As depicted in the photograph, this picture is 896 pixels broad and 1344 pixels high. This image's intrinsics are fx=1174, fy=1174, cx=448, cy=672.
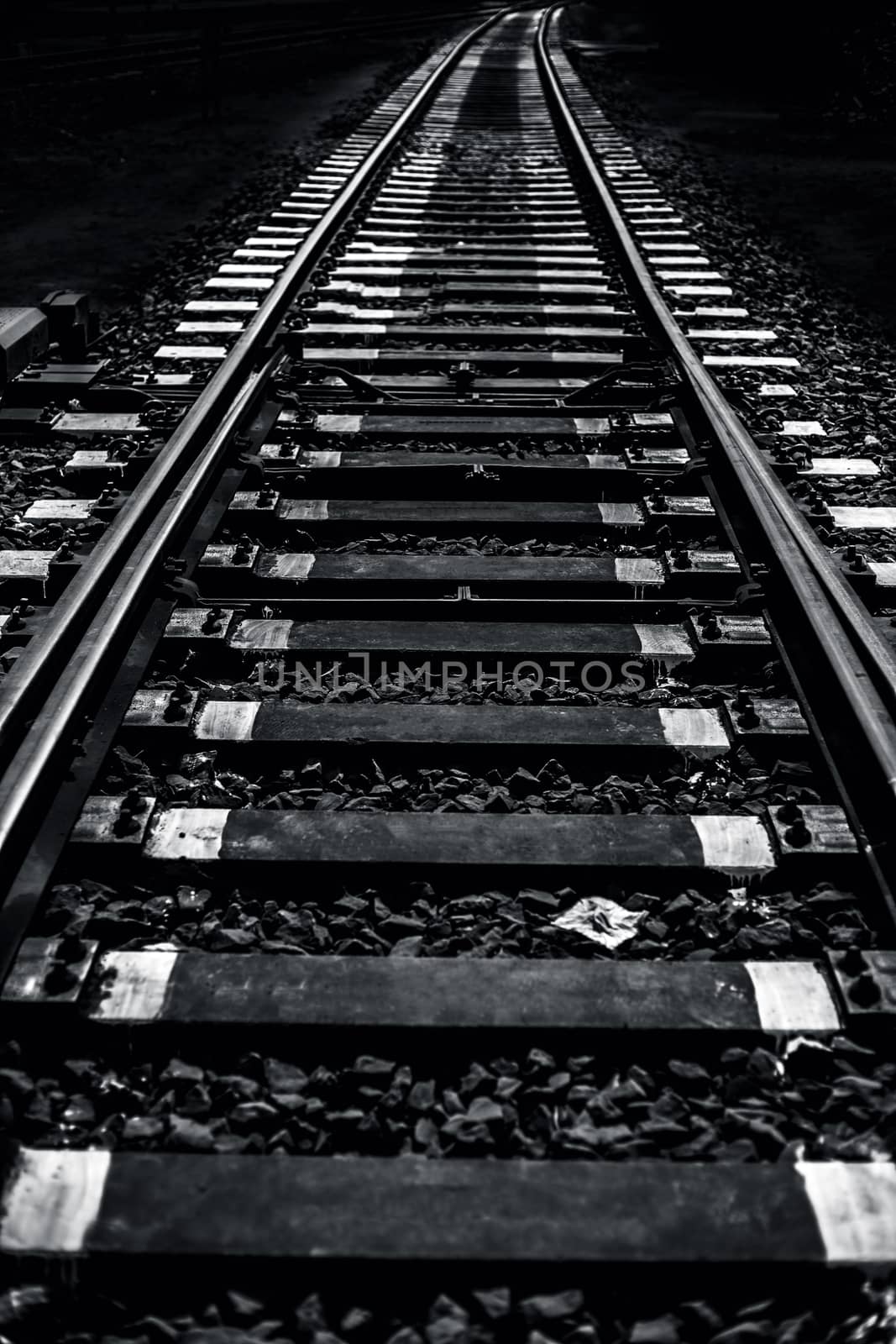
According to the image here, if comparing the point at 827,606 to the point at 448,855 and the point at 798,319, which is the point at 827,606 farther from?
the point at 798,319

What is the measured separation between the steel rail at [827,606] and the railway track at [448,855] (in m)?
0.02

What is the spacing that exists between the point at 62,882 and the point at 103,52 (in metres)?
17.1

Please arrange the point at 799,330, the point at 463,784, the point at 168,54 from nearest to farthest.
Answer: the point at 463,784 < the point at 799,330 < the point at 168,54

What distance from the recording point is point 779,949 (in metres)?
2.41

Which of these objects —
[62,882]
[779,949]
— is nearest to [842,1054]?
[779,949]

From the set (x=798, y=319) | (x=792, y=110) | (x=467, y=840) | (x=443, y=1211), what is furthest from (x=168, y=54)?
(x=443, y=1211)

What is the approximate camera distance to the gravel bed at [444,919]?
242cm

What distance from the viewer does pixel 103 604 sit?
3.38 meters

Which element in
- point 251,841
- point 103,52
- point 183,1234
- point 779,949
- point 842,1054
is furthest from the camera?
point 103,52

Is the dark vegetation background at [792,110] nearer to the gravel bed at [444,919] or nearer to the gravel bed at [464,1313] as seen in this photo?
the gravel bed at [444,919]

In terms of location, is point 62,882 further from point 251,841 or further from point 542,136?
point 542,136

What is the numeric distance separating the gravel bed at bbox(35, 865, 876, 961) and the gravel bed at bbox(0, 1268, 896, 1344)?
70cm

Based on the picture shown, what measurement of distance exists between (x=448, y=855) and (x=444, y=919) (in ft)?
0.56

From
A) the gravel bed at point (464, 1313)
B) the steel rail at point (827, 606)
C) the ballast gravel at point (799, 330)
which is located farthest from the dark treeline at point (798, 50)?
the gravel bed at point (464, 1313)
